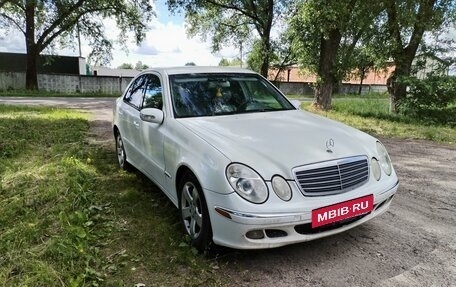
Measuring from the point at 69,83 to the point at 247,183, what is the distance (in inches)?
1074

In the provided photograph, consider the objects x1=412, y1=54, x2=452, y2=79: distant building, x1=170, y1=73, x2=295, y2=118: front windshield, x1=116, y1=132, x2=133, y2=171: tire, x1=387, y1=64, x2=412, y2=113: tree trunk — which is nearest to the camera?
x1=170, y1=73, x2=295, y2=118: front windshield

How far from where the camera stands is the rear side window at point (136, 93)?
4918mm

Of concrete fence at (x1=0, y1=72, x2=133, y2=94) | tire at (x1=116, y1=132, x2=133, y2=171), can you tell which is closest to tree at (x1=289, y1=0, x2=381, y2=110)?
tire at (x1=116, y1=132, x2=133, y2=171)

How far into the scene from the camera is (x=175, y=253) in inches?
126

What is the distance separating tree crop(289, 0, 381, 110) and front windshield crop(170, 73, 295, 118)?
24.9 ft

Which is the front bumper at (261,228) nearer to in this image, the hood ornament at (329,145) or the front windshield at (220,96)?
the hood ornament at (329,145)

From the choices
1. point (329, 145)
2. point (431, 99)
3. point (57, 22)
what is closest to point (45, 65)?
point (57, 22)

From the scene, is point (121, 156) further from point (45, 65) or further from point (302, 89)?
point (302, 89)

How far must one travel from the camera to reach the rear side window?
492 centimetres

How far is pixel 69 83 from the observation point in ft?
88.7

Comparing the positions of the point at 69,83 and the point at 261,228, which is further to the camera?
the point at 69,83

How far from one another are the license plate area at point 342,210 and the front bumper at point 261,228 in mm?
78

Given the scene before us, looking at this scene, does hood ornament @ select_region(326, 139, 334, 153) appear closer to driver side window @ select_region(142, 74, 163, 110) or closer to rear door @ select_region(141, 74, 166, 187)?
rear door @ select_region(141, 74, 166, 187)

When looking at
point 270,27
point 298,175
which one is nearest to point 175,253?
point 298,175
